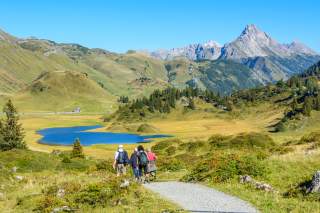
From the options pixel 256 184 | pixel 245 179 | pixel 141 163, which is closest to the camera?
pixel 256 184

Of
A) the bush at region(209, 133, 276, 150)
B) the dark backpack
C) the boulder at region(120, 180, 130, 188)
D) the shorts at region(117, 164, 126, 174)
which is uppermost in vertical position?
the dark backpack

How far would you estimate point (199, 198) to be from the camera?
82.9 feet

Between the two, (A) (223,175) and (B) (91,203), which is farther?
(A) (223,175)

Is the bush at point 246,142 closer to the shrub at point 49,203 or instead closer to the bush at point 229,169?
the bush at point 229,169

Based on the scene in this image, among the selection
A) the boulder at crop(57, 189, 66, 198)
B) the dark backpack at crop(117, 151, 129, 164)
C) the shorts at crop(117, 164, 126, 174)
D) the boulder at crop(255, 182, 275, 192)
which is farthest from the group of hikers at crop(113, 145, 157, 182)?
the boulder at crop(255, 182, 275, 192)

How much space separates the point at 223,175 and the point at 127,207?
10427 millimetres

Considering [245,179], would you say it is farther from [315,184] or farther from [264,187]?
[315,184]

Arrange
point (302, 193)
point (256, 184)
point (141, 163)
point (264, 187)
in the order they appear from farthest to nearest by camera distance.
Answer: point (141, 163)
point (256, 184)
point (264, 187)
point (302, 193)

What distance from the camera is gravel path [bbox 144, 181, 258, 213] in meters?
22.0

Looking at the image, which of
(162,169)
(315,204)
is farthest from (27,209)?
(162,169)

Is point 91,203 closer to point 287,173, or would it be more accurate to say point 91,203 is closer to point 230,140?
point 287,173

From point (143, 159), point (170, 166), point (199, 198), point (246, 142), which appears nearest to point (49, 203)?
point (199, 198)

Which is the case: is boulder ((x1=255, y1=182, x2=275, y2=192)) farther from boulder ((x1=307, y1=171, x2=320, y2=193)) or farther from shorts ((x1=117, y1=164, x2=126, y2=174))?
shorts ((x1=117, y1=164, x2=126, y2=174))

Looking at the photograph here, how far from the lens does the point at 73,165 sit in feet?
202
